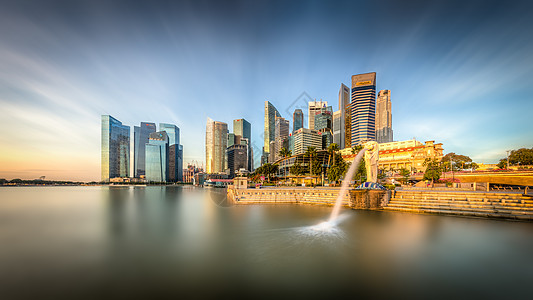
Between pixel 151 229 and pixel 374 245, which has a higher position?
pixel 374 245

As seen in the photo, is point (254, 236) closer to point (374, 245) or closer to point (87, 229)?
point (374, 245)

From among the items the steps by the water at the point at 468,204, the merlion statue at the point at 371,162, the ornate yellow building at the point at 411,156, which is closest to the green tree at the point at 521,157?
the ornate yellow building at the point at 411,156

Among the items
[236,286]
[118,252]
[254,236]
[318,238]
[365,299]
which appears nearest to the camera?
[365,299]

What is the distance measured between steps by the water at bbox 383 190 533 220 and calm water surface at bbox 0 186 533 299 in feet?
5.87

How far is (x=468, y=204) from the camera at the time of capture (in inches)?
854

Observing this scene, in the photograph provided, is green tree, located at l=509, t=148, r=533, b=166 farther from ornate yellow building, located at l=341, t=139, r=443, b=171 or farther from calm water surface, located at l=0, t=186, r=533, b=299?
calm water surface, located at l=0, t=186, r=533, b=299

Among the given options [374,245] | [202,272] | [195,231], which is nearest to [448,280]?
[374,245]

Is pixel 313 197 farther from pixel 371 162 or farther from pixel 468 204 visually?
pixel 468 204

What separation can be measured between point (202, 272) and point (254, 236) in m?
6.94

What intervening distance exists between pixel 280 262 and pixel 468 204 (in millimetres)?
→ 24210

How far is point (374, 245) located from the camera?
14062 mm

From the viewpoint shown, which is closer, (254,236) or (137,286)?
(137,286)

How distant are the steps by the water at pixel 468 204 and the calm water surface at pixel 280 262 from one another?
70.5 inches

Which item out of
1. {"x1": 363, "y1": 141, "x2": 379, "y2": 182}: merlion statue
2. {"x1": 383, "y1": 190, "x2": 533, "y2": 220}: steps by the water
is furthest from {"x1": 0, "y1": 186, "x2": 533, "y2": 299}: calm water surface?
{"x1": 363, "y1": 141, "x2": 379, "y2": 182}: merlion statue
